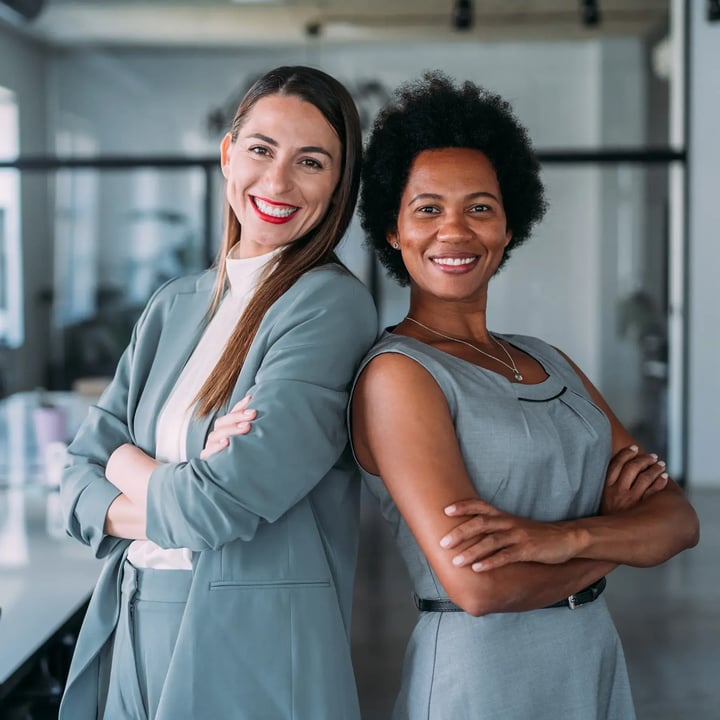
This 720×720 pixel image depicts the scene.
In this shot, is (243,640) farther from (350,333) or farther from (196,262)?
(196,262)

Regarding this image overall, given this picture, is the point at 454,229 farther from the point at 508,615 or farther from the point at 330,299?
the point at 508,615

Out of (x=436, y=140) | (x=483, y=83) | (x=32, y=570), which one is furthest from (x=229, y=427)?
(x=483, y=83)

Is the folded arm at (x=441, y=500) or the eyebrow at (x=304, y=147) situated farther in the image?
the eyebrow at (x=304, y=147)

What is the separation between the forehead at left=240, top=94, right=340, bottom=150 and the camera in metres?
1.53

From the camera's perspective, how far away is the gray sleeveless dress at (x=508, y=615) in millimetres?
1455

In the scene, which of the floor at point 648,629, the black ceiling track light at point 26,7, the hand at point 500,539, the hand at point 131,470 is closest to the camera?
the hand at point 500,539

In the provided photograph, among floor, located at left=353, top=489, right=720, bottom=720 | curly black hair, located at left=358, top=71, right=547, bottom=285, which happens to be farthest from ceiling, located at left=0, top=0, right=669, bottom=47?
curly black hair, located at left=358, top=71, right=547, bottom=285

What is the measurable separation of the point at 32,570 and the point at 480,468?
4.81 feet

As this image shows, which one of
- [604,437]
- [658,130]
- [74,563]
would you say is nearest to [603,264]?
[658,130]

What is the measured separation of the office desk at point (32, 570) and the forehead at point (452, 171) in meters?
1.09

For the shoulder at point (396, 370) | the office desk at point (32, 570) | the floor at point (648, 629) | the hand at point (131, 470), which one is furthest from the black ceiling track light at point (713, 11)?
the hand at point (131, 470)

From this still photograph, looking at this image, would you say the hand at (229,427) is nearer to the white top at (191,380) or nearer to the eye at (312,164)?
the white top at (191,380)

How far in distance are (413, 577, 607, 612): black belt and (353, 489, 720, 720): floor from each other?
1.97 meters

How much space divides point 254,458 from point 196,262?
19.9ft
